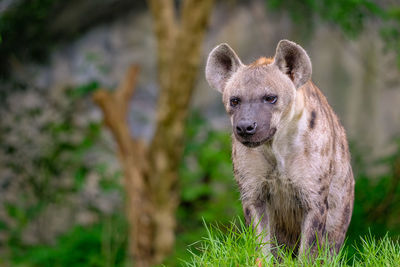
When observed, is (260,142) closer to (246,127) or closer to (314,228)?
(246,127)

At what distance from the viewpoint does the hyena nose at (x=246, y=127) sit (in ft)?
11.5

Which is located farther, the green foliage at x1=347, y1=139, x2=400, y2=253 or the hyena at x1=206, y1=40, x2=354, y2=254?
the green foliage at x1=347, y1=139, x2=400, y2=253

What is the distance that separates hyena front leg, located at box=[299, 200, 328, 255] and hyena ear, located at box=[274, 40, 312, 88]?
2.26 feet

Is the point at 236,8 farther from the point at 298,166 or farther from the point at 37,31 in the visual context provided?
the point at 298,166

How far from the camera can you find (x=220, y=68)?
12.9ft

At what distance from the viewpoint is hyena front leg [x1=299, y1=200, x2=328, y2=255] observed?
12.2 feet

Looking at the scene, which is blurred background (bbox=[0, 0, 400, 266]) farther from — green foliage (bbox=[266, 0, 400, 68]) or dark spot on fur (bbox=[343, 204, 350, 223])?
dark spot on fur (bbox=[343, 204, 350, 223])

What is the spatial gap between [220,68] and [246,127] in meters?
0.55

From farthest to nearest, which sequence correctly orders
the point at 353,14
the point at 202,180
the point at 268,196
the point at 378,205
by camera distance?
the point at 202,180 < the point at 378,205 < the point at 353,14 < the point at 268,196

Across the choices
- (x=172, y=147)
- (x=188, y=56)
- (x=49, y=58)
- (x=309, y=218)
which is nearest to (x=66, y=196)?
(x=49, y=58)

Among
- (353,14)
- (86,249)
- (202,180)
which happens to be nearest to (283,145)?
(353,14)

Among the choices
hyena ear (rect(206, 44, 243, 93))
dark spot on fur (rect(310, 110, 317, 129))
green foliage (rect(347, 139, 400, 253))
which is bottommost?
green foliage (rect(347, 139, 400, 253))

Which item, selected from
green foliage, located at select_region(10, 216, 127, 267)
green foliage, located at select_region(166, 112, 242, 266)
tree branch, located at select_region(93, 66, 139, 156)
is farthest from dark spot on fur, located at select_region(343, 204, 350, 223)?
green foliage, located at select_region(10, 216, 127, 267)

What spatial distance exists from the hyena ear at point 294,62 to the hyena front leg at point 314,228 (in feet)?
2.26
